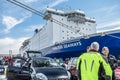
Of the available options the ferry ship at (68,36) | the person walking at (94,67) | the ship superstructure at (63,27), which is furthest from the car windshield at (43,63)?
the ship superstructure at (63,27)

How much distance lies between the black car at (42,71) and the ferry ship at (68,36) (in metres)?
12.3

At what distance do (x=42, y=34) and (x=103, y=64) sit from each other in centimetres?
11421

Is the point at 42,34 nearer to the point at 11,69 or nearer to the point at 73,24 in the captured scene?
the point at 73,24

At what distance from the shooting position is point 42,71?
1255 cm

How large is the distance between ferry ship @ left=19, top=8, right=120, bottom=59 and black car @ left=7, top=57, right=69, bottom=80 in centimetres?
1233

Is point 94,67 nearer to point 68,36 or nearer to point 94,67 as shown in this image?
point 94,67

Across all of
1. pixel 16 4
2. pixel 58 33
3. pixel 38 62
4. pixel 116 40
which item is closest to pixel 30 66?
pixel 38 62

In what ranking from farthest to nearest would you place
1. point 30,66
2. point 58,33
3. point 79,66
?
point 58,33
point 30,66
point 79,66

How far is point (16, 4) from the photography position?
1162cm

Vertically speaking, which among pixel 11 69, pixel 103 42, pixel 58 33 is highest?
pixel 58 33

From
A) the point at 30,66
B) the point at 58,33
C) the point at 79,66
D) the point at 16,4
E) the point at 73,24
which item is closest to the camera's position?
the point at 79,66

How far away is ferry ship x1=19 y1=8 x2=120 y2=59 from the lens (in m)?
26.8

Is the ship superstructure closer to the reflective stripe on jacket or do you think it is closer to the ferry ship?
the ferry ship

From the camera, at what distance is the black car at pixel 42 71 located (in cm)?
1227
